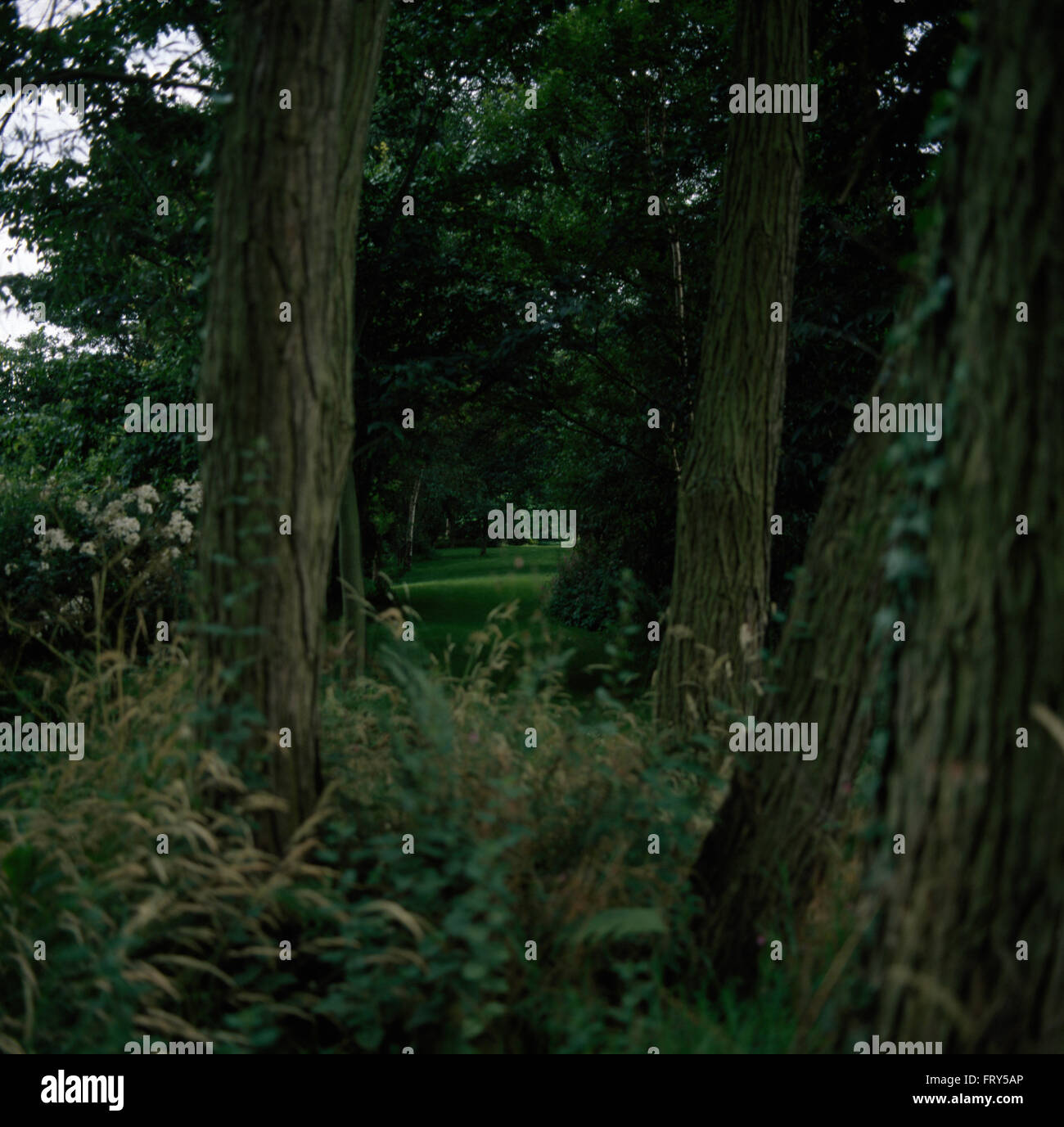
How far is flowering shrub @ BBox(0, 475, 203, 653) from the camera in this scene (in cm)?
813

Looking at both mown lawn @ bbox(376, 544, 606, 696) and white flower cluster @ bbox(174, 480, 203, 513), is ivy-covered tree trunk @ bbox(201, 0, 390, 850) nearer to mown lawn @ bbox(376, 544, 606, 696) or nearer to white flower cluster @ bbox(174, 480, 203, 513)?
mown lawn @ bbox(376, 544, 606, 696)

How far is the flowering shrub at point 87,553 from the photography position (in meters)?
8.13

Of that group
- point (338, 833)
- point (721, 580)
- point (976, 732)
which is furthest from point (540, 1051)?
point (721, 580)

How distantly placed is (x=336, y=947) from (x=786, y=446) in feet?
26.3

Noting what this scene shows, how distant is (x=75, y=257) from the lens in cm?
862

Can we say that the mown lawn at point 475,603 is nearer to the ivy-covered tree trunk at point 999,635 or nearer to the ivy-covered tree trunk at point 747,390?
the ivy-covered tree trunk at point 747,390

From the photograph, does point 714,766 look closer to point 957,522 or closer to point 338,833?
point 338,833

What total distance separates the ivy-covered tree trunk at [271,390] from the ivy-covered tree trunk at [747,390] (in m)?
2.90

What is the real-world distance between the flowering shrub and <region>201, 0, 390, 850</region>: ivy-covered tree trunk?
453 cm

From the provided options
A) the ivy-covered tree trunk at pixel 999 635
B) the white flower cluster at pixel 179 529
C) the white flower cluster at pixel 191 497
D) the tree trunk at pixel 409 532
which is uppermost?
the tree trunk at pixel 409 532

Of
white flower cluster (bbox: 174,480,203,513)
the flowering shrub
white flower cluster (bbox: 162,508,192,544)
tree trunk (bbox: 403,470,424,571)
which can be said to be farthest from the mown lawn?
the flowering shrub

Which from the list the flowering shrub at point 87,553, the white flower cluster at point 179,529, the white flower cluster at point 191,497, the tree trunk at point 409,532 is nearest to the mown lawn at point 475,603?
the tree trunk at point 409,532

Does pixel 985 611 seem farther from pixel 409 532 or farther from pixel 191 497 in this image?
pixel 409 532

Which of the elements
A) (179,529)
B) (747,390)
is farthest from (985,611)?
(179,529)
